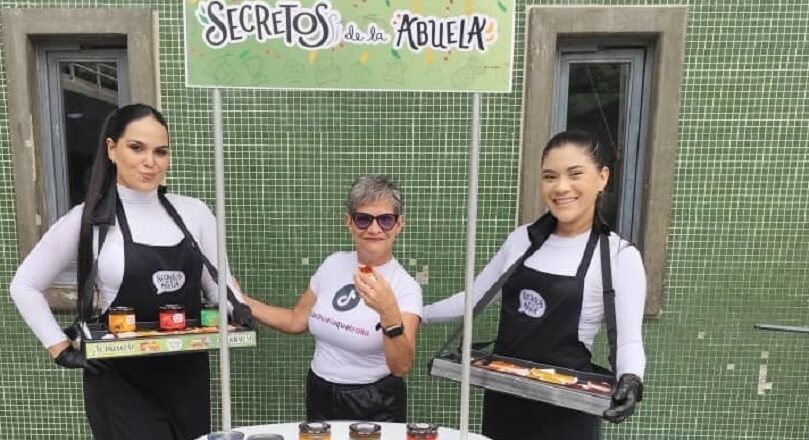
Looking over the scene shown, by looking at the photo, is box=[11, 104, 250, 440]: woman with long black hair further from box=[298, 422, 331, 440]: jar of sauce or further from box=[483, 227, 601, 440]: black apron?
box=[483, 227, 601, 440]: black apron

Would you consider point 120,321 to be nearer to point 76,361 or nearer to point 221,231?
point 76,361

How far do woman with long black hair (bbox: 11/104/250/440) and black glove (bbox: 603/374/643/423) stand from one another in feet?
3.92

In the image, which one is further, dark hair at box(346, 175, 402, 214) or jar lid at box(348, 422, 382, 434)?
dark hair at box(346, 175, 402, 214)

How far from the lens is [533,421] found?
78.4 inches

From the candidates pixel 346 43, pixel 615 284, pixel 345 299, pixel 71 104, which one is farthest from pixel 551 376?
pixel 71 104

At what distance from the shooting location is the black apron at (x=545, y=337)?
6.20 ft

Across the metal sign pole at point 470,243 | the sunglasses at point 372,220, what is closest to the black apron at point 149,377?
the sunglasses at point 372,220

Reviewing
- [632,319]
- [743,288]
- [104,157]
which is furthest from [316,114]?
[743,288]

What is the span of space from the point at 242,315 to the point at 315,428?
0.48 metres

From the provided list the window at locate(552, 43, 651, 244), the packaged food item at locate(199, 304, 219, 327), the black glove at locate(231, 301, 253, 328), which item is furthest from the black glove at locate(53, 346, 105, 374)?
the window at locate(552, 43, 651, 244)

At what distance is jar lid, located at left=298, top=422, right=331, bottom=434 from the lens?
1818 mm

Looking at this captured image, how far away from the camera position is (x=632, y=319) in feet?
6.01

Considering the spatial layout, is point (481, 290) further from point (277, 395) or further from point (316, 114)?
point (277, 395)

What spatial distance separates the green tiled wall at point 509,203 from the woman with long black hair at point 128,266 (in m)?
1.05
